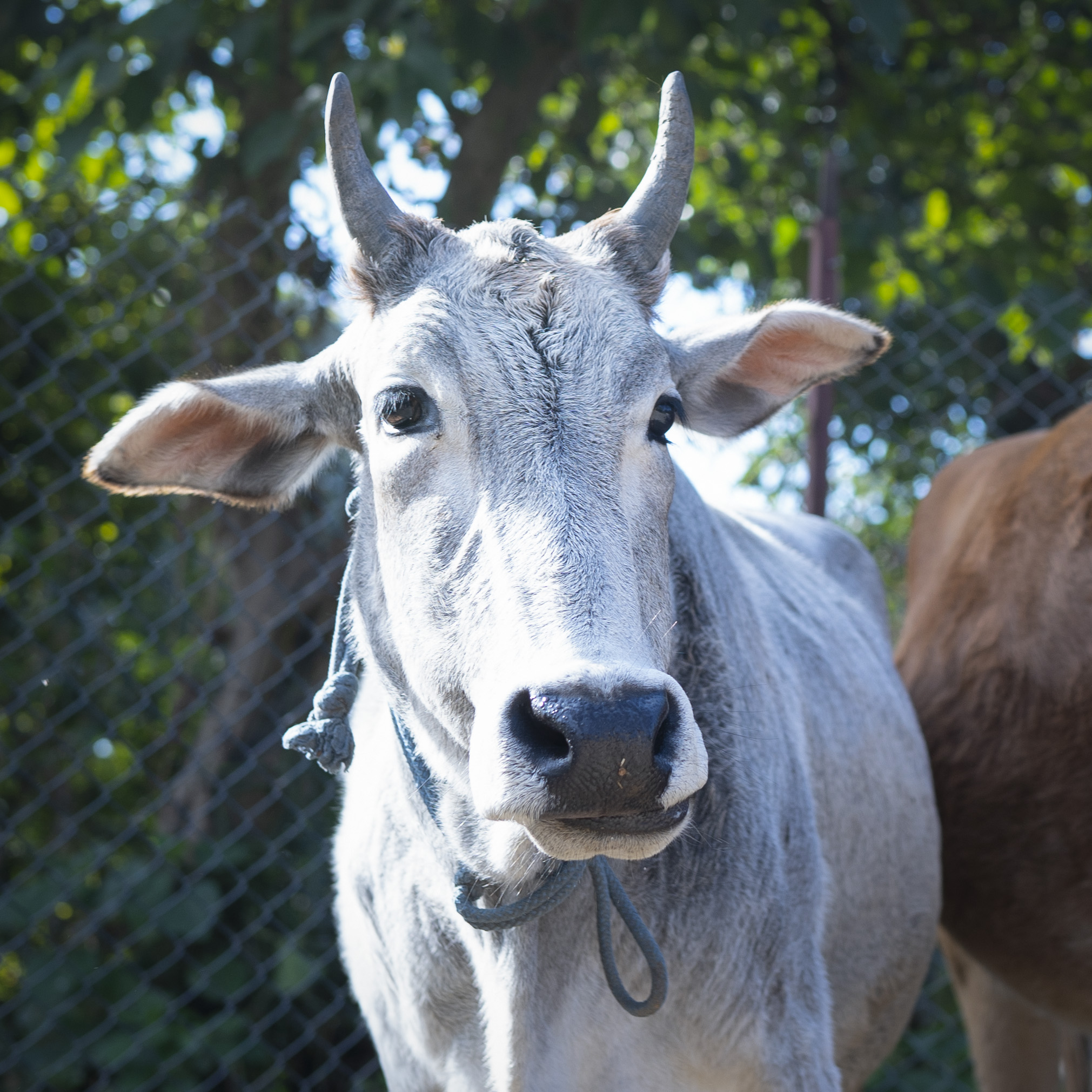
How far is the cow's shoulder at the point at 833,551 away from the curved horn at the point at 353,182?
1.63 metres

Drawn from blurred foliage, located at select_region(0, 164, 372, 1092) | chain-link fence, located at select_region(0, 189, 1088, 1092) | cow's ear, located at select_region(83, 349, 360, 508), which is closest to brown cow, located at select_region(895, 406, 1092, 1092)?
chain-link fence, located at select_region(0, 189, 1088, 1092)

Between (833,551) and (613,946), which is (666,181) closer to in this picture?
(613,946)

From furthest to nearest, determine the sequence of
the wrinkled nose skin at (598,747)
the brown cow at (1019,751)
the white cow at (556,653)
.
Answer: the brown cow at (1019,751), the white cow at (556,653), the wrinkled nose skin at (598,747)

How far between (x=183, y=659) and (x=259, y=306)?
4.09 ft

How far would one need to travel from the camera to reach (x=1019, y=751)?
287 centimetres

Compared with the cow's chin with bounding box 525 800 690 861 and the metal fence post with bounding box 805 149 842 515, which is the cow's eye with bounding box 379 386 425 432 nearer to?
the cow's chin with bounding box 525 800 690 861

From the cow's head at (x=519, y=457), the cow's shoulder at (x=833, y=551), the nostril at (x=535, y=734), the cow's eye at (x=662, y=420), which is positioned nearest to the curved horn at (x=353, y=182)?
the cow's head at (x=519, y=457)

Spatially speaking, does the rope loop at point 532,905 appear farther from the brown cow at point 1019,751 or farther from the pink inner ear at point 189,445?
the brown cow at point 1019,751

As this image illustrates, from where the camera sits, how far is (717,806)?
1945 mm

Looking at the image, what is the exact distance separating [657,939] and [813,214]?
4235 millimetres

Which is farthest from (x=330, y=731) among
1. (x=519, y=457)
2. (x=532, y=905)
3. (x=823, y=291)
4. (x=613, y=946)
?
(x=823, y=291)

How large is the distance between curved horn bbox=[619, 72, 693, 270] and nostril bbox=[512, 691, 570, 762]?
948 millimetres

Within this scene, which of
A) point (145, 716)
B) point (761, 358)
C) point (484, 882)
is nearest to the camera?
point (484, 882)

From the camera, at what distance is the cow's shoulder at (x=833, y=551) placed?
3.38 m
